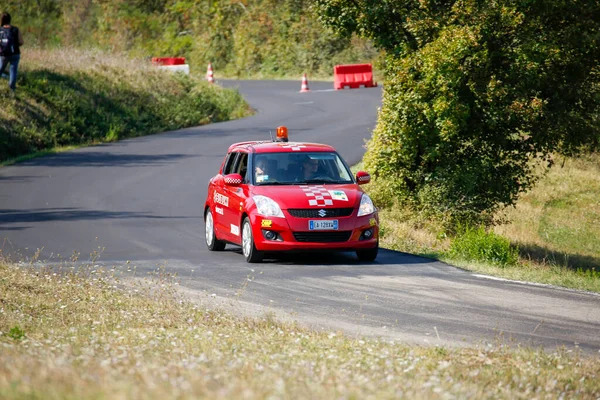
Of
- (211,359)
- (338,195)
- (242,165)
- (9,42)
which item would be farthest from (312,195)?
(9,42)

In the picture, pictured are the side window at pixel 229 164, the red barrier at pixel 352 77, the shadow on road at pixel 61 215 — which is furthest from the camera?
the red barrier at pixel 352 77

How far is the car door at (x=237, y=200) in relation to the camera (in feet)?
50.2

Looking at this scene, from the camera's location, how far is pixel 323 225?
14.5 m

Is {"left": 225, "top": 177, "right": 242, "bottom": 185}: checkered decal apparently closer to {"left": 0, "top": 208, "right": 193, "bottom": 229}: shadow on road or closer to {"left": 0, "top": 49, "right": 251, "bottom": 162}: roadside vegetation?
{"left": 0, "top": 208, "right": 193, "bottom": 229}: shadow on road

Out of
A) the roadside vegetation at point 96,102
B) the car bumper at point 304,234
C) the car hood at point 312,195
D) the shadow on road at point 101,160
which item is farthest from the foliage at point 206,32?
the car bumper at point 304,234

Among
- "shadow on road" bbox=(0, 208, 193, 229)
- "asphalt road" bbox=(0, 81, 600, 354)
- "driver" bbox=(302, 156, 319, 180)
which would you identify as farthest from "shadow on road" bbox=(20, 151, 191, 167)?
"driver" bbox=(302, 156, 319, 180)

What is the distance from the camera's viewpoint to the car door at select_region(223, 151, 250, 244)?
15305mm

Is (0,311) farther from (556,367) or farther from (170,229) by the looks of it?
(170,229)

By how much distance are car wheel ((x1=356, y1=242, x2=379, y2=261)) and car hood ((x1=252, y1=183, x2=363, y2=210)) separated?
2.35 feet

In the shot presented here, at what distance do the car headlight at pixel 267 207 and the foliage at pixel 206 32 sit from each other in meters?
44.6

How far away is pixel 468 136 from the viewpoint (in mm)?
20125

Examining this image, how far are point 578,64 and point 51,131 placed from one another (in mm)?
18057

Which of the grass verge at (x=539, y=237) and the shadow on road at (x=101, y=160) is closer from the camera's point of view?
the grass verge at (x=539, y=237)

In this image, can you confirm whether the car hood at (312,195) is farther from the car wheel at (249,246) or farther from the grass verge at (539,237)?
the grass verge at (539,237)
